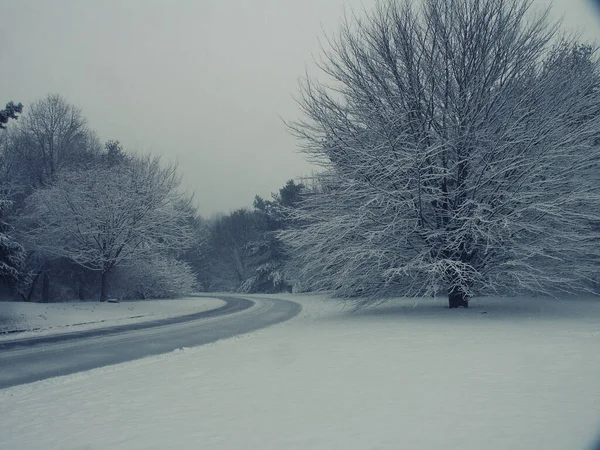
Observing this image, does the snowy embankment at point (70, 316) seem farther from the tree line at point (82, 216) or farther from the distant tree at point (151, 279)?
the distant tree at point (151, 279)

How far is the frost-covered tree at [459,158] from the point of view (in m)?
14.1

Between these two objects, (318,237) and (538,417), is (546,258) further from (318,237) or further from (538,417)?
(538,417)

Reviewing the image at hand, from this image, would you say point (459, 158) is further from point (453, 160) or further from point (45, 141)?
point (45, 141)

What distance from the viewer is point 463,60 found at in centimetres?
1526

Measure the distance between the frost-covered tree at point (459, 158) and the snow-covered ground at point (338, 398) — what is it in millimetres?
3919

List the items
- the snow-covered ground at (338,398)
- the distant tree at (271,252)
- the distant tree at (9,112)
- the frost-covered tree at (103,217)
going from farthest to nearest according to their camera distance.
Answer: the distant tree at (271,252)
the frost-covered tree at (103,217)
the distant tree at (9,112)
the snow-covered ground at (338,398)

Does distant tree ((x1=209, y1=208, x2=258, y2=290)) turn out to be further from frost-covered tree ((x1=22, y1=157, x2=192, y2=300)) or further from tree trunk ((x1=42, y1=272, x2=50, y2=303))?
frost-covered tree ((x1=22, y1=157, x2=192, y2=300))

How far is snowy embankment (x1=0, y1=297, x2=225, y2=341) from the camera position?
17.5 meters

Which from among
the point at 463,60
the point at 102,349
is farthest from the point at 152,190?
the point at 463,60

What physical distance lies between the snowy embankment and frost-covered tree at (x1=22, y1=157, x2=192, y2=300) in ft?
10.8

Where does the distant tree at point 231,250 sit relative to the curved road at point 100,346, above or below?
above

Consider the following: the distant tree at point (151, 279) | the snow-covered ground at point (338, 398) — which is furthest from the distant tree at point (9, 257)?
the distant tree at point (151, 279)

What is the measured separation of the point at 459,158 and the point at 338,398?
10866mm

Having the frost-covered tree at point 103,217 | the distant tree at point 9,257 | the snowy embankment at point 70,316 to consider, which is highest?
the frost-covered tree at point 103,217
